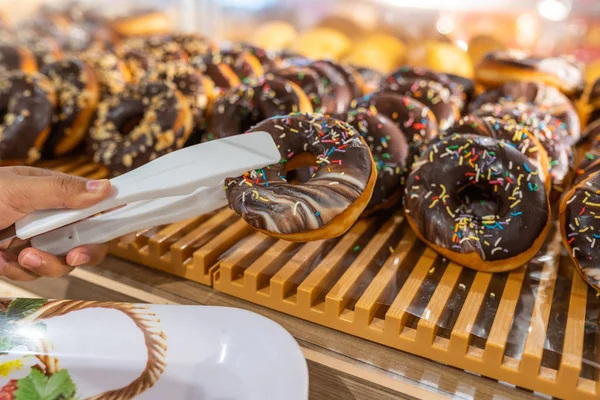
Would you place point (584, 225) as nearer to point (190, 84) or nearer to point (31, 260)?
point (31, 260)

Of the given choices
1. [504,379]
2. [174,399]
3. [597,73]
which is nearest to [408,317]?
[504,379]

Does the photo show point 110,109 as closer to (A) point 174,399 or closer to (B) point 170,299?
(B) point 170,299

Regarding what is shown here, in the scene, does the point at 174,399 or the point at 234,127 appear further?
the point at 234,127

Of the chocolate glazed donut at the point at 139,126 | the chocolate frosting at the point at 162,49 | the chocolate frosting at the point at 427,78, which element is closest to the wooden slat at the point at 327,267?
the chocolate glazed donut at the point at 139,126

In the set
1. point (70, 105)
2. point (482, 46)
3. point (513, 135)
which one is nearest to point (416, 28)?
point (482, 46)

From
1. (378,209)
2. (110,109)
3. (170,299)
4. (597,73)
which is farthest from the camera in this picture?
A: (597,73)

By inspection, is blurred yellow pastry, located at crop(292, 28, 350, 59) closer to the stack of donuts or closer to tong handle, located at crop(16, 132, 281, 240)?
the stack of donuts
